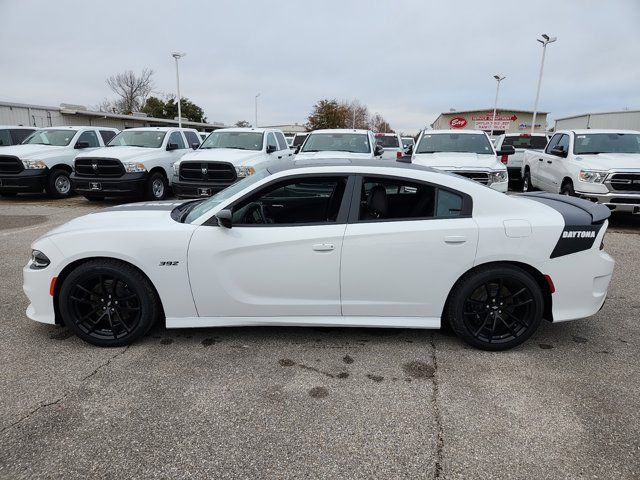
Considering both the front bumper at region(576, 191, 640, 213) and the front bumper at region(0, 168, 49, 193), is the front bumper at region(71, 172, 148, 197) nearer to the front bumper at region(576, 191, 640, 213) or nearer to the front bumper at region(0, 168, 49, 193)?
the front bumper at region(0, 168, 49, 193)

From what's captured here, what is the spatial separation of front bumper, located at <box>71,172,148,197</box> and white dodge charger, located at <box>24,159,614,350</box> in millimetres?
8019

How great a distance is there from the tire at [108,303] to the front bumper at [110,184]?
8176 mm

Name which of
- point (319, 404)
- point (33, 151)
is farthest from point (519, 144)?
point (319, 404)

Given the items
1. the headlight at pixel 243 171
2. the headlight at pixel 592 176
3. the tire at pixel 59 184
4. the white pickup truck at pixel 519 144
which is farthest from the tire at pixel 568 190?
the tire at pixel 59 184

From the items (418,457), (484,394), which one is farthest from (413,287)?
(418,457)

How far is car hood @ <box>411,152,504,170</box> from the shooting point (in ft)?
27.7

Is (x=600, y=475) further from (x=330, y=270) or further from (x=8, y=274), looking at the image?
(x=8, y=274)

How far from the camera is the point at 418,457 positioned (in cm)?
242

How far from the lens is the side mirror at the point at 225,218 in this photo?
132 inches

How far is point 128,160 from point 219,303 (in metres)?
8.95

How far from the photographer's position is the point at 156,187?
11773mm

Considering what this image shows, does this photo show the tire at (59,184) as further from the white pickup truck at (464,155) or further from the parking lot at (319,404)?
the white pickup truck at (464,155)

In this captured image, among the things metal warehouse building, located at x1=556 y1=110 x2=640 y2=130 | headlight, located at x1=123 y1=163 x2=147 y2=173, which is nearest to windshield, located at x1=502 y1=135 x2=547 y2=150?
headlight, located at x1=123 y1=163 x2=147 y2=173

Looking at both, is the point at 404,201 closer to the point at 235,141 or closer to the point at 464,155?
the point at 464,155
